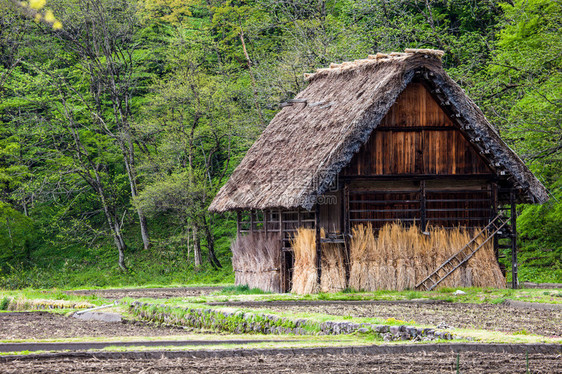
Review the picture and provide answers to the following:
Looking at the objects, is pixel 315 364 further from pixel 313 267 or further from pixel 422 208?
pixel 422 208

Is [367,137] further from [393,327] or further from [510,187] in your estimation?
[393,327]

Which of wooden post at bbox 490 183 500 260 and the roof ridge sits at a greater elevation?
the roof ridge

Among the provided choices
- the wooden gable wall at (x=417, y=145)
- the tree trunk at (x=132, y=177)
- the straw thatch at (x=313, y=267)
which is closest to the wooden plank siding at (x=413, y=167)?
the wooden gable wall at (x=417, y=145)

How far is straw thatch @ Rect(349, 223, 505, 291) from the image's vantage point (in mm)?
21172

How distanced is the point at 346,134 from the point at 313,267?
362 centimetres

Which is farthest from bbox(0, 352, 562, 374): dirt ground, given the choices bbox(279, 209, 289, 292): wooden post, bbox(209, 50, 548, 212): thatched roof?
bbox(279, 209, 289, 292): wooden post

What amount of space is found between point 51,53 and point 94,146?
5678 mm

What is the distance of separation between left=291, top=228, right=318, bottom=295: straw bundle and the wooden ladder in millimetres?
2868

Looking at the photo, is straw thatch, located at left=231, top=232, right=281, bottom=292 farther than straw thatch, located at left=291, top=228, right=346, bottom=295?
Yes

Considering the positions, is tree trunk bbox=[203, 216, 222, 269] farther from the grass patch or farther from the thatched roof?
the grass patch

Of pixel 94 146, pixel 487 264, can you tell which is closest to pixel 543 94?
pixel 487 264

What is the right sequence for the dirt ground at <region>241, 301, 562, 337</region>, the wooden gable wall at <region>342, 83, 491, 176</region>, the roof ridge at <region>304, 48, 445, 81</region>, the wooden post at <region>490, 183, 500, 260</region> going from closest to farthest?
1. the dirt ground at <region>241, 301, 562, 337</region>
2. the roof ridge at <region>304, 48, 445, 81</region>
3. the wooden gable wall at <region>342, 83, 491, 176</region>
4. the wooden post at <region>490, 183, 500, 260</region>

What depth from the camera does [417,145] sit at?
22.2 meters

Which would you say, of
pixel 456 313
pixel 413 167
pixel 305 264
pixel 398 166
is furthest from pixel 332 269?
pixel 456 313
